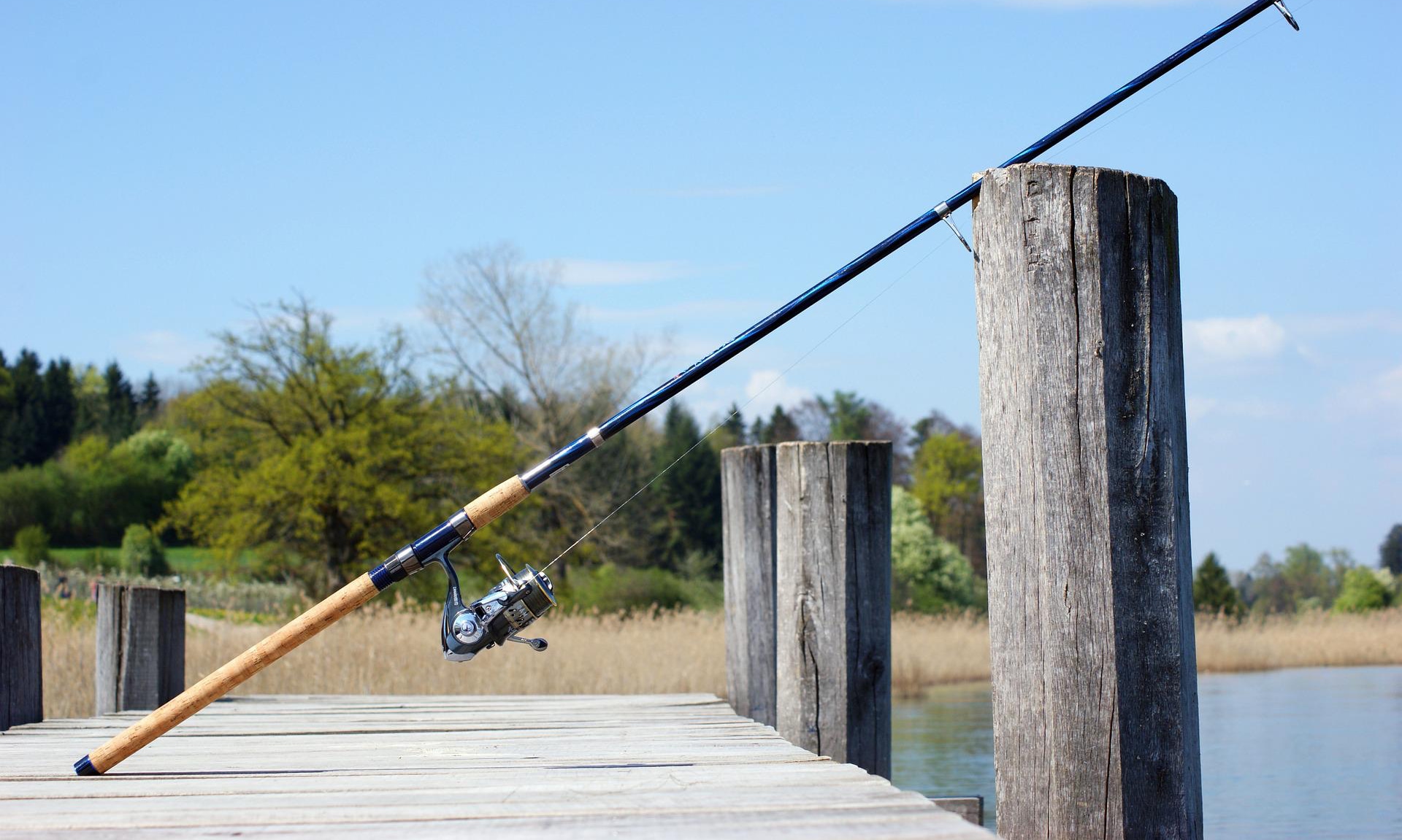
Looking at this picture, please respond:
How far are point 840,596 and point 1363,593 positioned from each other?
27725mm

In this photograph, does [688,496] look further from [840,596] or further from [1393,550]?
[840,596]

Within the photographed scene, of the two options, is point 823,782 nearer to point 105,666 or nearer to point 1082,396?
point 1082,396

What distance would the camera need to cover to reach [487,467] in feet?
66.0

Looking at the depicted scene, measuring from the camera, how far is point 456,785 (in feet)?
9.23

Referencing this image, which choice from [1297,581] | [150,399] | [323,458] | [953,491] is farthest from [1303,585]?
[150,399]

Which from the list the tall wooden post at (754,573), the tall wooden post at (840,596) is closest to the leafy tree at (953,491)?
the tall wooden post at (754,573)

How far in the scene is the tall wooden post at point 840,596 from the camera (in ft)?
14.4

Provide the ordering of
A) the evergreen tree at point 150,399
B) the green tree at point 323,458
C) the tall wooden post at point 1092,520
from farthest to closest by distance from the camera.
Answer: the evergreen tree at point 150,399, the green tree at point 323,458, the tall wooden post at point 1092,520

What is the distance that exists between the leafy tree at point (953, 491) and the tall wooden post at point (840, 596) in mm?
38611

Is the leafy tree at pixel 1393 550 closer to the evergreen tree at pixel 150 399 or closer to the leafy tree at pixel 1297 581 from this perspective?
the leafy tree at pixel 1297 581

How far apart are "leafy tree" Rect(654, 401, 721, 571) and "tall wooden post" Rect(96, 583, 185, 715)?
109 ft

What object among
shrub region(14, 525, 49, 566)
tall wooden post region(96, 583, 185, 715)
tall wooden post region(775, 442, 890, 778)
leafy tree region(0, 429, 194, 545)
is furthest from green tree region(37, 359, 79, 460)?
tall wooden post region(775, 442, 890, 778)

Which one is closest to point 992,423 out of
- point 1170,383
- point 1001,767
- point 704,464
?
point 1170,383

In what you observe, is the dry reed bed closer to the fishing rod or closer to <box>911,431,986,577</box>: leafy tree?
the fishing rod
